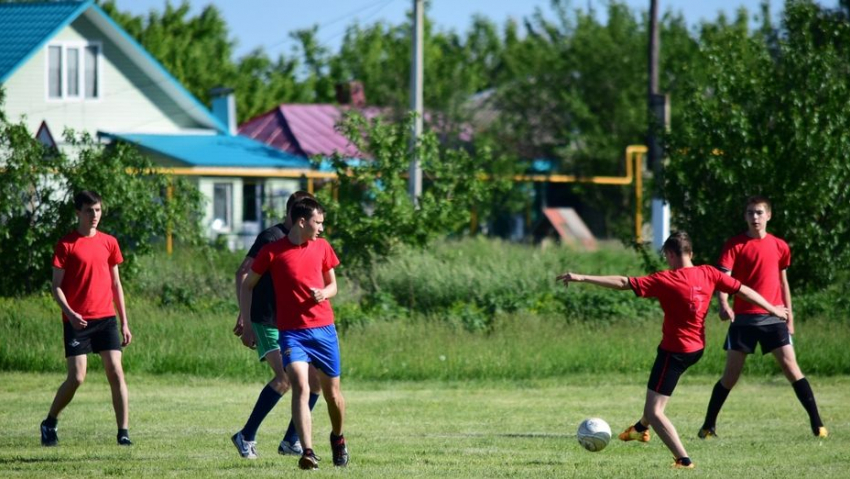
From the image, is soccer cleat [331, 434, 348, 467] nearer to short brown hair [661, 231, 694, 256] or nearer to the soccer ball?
the soccer ball

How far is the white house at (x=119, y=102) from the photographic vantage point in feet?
117

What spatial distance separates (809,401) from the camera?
Result: 36.4ft

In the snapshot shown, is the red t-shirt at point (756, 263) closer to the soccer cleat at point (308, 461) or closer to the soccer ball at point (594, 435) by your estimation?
the soccer ball at point (594, 435)

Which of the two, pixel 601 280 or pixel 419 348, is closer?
pixel 601 280

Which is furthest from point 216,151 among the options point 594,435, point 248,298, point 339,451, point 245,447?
point 339,451

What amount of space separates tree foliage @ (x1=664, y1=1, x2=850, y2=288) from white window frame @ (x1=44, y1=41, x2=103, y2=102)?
22601 millimetres

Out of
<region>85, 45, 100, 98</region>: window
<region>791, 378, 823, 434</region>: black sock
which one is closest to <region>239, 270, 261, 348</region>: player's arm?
<region>791, 378, 823, 434</region>: black sock

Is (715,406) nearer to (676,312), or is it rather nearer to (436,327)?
(676,312)

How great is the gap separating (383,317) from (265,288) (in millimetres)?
8403

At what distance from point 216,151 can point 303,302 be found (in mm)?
29081

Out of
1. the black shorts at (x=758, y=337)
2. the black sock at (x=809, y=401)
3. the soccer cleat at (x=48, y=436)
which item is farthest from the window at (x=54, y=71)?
the black sock at (x=809, y=401)

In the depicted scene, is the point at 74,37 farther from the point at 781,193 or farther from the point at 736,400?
the point at 736,400

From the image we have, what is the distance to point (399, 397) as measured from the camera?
14.2 metres

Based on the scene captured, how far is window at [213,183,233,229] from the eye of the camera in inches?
1463
